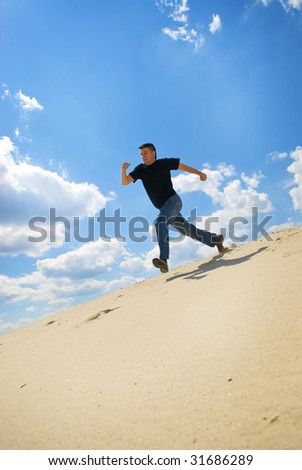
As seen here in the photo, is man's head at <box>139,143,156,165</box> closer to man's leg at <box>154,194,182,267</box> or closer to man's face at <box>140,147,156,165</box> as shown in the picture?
man's face at <box>140,147,156,165</box>

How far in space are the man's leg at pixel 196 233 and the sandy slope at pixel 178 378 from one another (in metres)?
2.48

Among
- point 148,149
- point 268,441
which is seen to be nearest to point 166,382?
point 268,441

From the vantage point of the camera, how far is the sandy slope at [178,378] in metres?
1.39

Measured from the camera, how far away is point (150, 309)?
331 centimetres

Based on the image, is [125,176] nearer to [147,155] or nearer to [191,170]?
[147,155]

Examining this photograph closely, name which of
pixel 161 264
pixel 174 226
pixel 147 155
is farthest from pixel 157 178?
pixel 161 264

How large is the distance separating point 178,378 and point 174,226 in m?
4.17

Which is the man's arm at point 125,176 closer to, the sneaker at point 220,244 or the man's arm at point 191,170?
the man's arm at point 191,170

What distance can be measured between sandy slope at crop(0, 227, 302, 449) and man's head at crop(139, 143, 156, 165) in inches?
130

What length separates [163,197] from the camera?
581cm

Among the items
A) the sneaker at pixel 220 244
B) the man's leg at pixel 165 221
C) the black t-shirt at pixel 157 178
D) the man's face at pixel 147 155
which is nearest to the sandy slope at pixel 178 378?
the man's leg at pixel 165 221

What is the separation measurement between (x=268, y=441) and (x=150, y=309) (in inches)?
83.4

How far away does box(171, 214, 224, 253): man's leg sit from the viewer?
5805 millimetres
